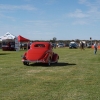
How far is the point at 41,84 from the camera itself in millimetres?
10227

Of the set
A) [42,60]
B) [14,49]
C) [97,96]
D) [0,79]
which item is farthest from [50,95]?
[14,49]

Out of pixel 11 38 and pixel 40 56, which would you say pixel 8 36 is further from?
pixel 40 56

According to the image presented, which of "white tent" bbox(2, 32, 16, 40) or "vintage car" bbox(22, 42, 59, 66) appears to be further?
"white tent" bbox(2, 32, 16, 40)

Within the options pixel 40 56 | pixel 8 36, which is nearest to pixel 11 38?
pixel 8 36

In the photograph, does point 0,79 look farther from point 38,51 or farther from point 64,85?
point 38,51

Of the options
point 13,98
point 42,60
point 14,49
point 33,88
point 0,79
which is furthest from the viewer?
point 14,49

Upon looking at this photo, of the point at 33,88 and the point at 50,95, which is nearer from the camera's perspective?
the point at 50,95

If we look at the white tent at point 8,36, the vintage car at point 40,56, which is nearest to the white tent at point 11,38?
the white tent at point 8,36

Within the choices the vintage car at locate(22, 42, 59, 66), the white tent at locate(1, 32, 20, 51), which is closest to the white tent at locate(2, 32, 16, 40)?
the white tent at locate(1, 32, 20, 51)

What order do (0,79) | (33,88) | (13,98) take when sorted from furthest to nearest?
(0,79)
(33,88)
(13,98)

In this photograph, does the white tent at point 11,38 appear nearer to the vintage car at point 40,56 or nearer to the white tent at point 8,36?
the white tent at point 8,36

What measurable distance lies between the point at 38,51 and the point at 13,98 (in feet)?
34.0

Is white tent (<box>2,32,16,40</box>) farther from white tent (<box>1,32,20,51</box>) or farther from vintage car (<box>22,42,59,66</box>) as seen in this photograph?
vintage car (<box>22,42,59,66</box>)

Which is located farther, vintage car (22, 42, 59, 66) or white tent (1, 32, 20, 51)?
white tent (1, 32, 20, 51)
